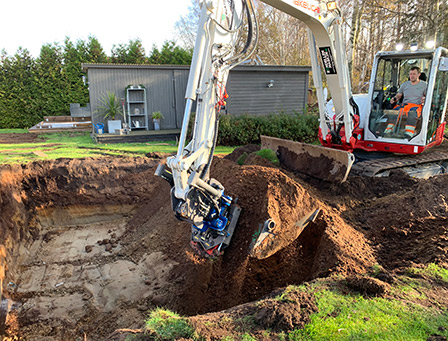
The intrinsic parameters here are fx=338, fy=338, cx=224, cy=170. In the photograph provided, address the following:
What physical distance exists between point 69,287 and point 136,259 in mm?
988

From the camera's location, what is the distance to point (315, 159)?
21.9ft

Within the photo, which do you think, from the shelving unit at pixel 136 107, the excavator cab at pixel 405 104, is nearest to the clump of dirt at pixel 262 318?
the excavator cab at pixel 405 104

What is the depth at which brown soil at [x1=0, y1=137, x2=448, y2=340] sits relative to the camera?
12.4 feet

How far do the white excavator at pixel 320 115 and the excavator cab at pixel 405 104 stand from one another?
2 centimetres

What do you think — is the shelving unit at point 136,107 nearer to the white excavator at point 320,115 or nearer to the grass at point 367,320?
the white excavator at point 320,115

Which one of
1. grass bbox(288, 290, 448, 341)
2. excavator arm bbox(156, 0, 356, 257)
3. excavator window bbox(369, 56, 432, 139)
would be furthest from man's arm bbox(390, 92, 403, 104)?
grass bbox(288, 290, 448, 341)

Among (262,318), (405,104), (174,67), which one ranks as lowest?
(262,318)

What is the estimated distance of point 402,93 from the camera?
7.16 m

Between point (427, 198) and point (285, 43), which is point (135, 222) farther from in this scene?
point (285, 43)

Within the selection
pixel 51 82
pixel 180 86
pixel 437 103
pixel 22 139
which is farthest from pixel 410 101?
pixel 51 82

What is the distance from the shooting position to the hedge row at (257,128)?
39.8 feet

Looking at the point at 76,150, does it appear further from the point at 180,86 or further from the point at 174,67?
the point at 174,67

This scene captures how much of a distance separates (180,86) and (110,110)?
3262 millimetres

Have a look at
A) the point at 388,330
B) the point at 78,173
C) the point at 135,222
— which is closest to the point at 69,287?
the point at 135,222
